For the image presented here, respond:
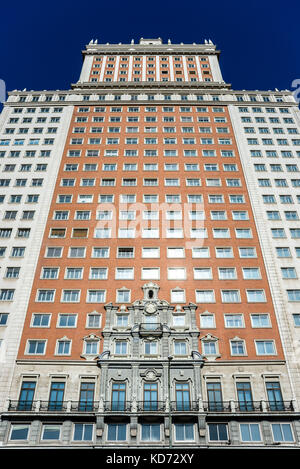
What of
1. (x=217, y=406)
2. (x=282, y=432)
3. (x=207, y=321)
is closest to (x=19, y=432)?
(x=217, y=406)

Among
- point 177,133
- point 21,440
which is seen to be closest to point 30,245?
point 21,440

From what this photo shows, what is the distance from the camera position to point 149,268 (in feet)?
157

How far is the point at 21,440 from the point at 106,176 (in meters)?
36.9

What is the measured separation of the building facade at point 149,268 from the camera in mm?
36844

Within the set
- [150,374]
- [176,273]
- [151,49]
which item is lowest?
[150,374]

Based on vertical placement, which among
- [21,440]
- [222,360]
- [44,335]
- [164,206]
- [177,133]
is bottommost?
[21,440]

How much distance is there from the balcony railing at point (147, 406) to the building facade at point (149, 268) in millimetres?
128

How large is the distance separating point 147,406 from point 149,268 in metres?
16.5

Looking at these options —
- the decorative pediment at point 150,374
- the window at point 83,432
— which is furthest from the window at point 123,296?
the window at point 83,432

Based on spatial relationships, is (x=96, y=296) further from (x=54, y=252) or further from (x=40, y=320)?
(x=54, y=252)

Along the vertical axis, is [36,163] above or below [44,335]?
above

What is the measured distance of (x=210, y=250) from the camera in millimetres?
49625

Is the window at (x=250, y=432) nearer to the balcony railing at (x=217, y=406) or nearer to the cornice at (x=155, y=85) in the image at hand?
the balcony railing at (x=217, y=406)

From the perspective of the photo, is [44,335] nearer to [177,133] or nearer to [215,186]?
[215,186]
